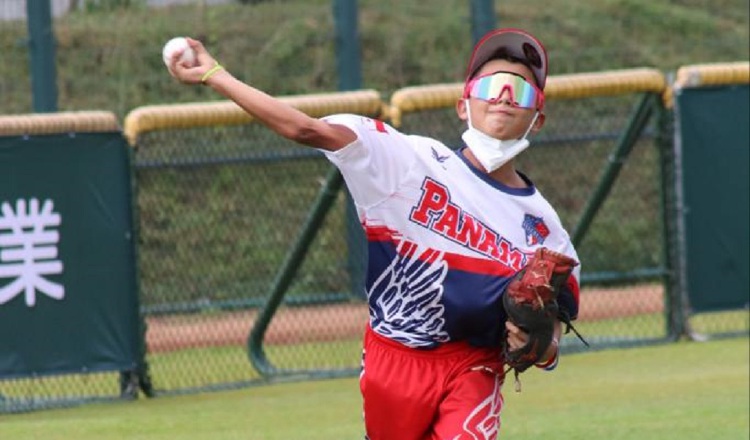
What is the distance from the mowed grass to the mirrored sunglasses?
346 centimetres

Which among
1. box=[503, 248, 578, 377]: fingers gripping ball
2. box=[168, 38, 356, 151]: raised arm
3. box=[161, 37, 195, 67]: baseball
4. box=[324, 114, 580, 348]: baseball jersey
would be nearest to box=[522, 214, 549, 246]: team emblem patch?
box=[324, 114, 580, 348]: baseball jersey

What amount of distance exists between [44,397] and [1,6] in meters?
4.70

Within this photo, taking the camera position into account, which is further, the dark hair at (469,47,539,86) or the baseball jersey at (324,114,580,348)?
the dark hair at (469,47,539,86)

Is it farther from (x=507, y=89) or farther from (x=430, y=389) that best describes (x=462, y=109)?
(x=430, y=389)

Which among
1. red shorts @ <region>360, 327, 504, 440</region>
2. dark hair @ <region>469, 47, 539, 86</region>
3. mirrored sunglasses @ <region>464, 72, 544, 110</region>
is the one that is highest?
dark hair @ <region>469, 47, 539, 86</region>

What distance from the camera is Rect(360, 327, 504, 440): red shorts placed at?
5172mm

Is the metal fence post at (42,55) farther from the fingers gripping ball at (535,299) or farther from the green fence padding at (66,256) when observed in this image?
the fingers gripping ball at (535,299)

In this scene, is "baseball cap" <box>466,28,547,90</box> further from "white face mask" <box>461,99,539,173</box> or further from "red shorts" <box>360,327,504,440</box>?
"red shorts" <box>360,327,504,440</box>

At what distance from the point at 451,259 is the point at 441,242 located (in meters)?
0.06

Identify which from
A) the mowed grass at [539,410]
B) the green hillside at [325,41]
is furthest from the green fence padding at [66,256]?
the green hillside at [325,41]

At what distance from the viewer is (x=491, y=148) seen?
520cm

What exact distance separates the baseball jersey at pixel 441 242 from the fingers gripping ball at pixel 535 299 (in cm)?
10

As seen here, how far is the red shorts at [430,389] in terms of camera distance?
517 cm

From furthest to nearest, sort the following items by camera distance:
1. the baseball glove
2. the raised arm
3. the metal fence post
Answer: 1. the metal fence post
2. the baseball glove
3. the raised arm
